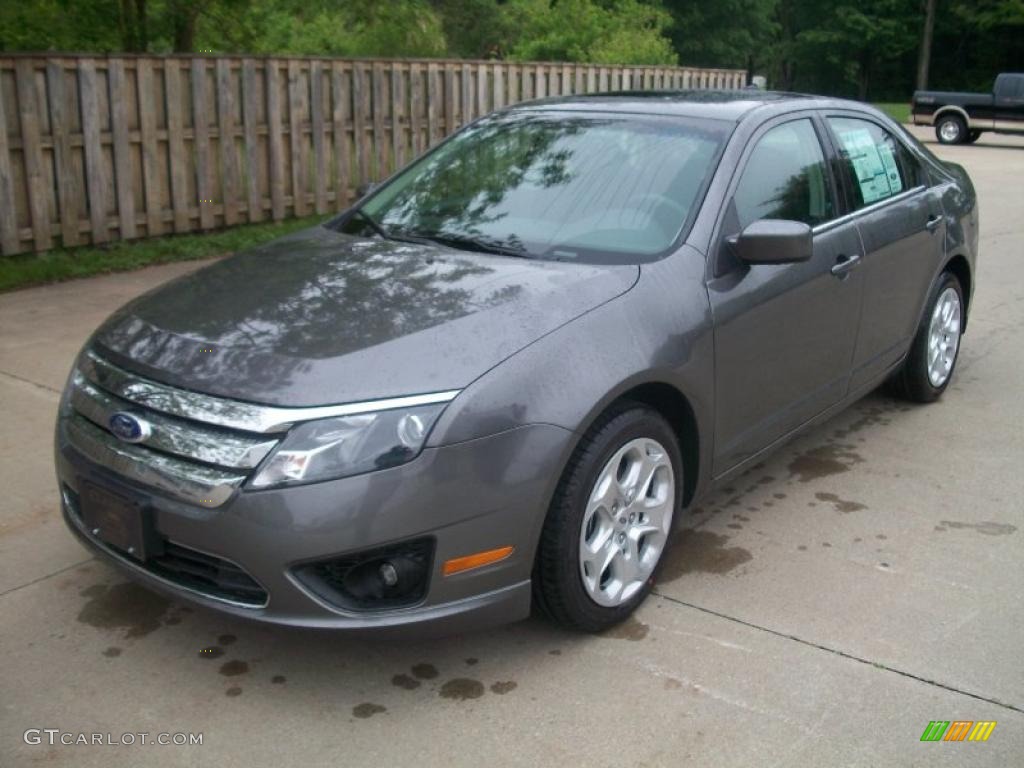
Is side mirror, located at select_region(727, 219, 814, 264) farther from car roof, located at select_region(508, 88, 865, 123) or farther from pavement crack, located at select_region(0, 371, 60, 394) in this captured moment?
pavement crack, located at select_region(0, 371, 60, 394)

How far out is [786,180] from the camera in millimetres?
4336

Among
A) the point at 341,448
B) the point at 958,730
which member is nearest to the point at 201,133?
the point at 341,448

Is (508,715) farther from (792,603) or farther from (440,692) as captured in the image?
(792,603)

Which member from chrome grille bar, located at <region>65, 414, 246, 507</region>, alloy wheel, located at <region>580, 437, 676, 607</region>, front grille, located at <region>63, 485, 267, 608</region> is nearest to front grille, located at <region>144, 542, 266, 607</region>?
front grille, located at <region>63, 485, 267, 608</region>

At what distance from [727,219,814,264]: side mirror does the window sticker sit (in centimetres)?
125

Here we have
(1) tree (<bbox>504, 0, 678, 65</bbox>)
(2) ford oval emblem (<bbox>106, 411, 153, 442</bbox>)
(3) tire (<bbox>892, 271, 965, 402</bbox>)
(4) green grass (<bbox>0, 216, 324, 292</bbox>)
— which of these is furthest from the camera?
(1) tree (<bbox>504, 0, 678, 65</bbox>)

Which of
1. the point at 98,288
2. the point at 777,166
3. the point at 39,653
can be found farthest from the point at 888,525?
the point at 98,288

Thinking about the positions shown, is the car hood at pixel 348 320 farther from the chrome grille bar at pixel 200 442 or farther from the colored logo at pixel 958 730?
the colored logo at pixel 958 730

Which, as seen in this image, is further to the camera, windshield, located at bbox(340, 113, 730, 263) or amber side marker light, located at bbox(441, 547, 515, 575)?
windshield, located at bbox(340, 113, 730, 263)

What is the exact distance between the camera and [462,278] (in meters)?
3.53

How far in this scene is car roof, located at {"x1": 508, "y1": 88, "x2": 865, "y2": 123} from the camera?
429cm

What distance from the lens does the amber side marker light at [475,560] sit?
292 cm

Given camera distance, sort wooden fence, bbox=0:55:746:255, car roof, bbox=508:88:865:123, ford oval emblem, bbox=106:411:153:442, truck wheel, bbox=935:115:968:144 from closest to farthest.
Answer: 1. ford oval emblem, bbox=106:411:153:442
2. car roof, bbox=508:88:865:123
3. wooden fence, bbox=0:55:746:255
4. truck wheel, bbox=935:115:968:144
